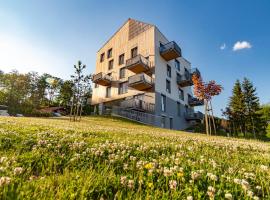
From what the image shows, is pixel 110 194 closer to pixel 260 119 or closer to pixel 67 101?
pixel 67 101

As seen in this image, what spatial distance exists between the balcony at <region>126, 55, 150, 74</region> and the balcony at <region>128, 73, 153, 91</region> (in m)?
1.96

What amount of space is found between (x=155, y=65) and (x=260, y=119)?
28250 millimetres

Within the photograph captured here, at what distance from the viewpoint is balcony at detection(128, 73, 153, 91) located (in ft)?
85.5

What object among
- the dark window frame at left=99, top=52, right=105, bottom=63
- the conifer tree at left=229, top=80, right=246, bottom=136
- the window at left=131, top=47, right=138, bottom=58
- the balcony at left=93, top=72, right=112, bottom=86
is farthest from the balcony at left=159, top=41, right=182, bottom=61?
the conifer tree at left=229, top=80, right=246, bottom=136

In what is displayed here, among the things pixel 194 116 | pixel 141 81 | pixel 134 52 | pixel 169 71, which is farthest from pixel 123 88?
pixel 194 116

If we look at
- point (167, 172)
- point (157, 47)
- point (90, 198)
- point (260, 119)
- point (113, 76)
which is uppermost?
point (157, 47)

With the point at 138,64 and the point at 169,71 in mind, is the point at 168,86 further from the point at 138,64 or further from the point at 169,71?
the point at 138,64

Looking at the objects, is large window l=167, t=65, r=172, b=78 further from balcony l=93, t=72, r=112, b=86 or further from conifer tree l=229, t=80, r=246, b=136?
conifer tree l=229, t=80, r=246, b=136

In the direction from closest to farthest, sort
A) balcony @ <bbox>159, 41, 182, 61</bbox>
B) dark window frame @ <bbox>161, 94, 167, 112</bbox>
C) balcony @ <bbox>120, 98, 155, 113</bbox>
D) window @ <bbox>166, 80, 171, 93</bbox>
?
balcony @ <bbox>120, 98, 155, 113</bbox>, balcony @ <bbox>159, 41, 182, 61</bbox>, dark window frame @ <bbox>161, 94, 167, 112</bbox>, window @ <bbox>166, 80, 171, 93</bbox>

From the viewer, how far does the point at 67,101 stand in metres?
43.2

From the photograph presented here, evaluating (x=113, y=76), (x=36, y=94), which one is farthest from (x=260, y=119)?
(x=36, y=94)

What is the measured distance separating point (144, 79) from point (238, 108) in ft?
90.8

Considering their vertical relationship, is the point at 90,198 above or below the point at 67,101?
below

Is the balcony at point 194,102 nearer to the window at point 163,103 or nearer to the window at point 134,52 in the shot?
the window at point 163,103
